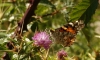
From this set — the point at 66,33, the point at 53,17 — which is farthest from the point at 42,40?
the point at 53,17

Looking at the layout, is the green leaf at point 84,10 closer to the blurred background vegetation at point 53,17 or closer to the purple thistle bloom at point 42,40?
the blurred background vegetation at point 53,17

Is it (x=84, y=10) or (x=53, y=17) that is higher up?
Result: (x=84, y=10)

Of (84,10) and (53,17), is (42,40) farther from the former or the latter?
(53,17)

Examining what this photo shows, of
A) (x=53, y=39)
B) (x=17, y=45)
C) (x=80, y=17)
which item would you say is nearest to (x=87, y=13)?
(x=80, y=17)

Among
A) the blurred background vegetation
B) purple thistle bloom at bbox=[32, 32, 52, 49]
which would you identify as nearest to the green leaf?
the blurred background vegetation

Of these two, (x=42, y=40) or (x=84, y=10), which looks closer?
(x=42, y=40)

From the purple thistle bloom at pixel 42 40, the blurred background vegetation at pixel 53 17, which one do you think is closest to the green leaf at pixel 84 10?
the blurred background vegetation at pixel 53 17

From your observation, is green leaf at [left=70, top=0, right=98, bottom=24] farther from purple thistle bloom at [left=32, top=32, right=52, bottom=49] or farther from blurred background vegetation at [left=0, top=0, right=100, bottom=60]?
purple thistle bloom at [left=32, top=32, right=52, bottom=49]

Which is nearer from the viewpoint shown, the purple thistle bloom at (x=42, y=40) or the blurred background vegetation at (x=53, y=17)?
the purple thistle bloom at (x=42, y=40)
